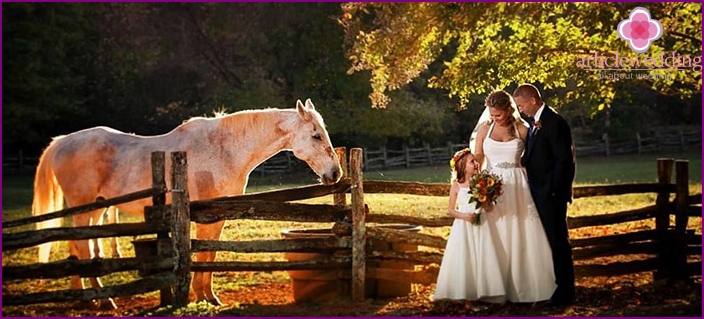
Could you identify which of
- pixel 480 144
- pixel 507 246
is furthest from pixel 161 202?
pixel 507 246

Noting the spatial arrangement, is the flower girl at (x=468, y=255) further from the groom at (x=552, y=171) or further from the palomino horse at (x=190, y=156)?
the palomino horse at (x=190, y=156)

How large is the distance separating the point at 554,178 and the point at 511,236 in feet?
2.10

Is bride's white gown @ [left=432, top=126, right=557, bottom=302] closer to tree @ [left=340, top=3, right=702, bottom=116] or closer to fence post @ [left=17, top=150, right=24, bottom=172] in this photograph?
tree @ [left=340, top=3, right=702, bottom=116]

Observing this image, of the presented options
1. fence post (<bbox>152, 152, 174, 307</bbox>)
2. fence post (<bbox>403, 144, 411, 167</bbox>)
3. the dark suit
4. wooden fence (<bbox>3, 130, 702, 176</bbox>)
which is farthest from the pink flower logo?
fence post (<bbox>403, 144, 411, 167</bbox>)

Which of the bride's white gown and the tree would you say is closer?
the bride's white gown

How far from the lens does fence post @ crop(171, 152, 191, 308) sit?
7.99m

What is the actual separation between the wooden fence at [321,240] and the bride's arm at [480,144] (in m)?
1.18

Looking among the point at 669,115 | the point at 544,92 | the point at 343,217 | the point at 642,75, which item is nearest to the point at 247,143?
the point at 343,217

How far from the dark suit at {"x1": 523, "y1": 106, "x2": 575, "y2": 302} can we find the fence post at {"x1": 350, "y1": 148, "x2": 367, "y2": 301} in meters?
1.64

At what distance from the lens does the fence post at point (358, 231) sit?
870 centimetres

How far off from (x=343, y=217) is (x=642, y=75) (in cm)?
572

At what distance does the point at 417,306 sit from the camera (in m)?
8.29

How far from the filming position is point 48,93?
3153cm

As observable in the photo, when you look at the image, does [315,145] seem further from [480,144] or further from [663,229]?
[663,229]
